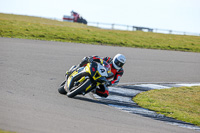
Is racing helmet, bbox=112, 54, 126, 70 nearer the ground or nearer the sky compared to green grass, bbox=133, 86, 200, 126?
nearer the sky

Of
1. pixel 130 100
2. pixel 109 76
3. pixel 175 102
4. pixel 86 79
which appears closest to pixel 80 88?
pixel 86 79

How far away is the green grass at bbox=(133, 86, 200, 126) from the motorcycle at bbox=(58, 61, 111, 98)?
1.44 m

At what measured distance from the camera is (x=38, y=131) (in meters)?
4.69

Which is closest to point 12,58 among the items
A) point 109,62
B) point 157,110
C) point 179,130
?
point 109,62

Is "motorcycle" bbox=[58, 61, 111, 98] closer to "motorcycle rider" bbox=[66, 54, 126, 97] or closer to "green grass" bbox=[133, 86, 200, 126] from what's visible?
"motorcycle rider" bbox=[66, 54, 126, 97]

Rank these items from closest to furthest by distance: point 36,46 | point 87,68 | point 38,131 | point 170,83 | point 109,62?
point 38,131 < point 87,68 < point 109,62 < point 170,83 < point 36,46

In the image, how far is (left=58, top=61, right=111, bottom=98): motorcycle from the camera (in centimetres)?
763

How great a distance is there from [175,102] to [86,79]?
2964 mm

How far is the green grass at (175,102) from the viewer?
7.91 metres

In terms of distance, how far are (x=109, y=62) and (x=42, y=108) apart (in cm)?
281

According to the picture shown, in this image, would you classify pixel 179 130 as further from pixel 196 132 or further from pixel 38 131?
pixel 38 131

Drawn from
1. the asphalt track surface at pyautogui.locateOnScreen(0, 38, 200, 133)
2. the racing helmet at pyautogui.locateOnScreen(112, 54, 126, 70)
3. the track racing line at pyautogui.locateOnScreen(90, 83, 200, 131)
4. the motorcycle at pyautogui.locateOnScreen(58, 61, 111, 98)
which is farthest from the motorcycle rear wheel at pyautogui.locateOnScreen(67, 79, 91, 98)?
the racing helmet at pyautogui.locateOnScreen(112, 54, 126, 70)

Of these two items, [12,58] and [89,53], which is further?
[89,53]

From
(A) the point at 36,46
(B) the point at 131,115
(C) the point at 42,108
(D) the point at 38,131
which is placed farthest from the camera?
(A) the point at 36,46
